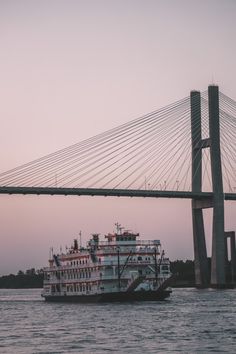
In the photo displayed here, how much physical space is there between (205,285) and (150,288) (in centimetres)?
2848

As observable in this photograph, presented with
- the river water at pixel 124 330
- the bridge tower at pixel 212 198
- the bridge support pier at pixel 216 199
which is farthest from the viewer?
the bridge tower at pixel 212 198

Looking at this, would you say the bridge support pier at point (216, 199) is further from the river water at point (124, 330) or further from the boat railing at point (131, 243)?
the river water at point (124, 330)

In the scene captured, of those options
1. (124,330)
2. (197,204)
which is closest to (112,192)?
(197,204)

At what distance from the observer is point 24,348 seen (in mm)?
35844

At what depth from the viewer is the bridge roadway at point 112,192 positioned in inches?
2963

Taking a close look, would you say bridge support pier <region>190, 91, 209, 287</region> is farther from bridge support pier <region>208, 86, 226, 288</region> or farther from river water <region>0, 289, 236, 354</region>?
river water <region>0, 289, 236, 354</region>

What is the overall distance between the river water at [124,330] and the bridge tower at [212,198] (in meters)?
25.2

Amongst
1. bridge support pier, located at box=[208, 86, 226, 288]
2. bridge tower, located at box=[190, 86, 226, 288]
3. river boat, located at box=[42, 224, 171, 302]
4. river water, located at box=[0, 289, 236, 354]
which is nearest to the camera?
river water, located at box=[0, 289, 236, 354]

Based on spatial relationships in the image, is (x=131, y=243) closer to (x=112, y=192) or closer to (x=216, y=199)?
(x=112, y=192)

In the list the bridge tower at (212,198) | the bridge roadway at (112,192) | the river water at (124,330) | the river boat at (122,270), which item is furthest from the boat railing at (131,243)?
the bridge tower at (212,198)

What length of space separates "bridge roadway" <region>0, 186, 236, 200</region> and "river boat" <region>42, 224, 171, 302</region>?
9.25 m

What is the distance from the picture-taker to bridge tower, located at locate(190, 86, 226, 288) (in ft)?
280

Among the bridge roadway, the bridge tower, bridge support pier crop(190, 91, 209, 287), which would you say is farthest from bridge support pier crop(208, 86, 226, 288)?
bridge support pier crop(190, 91, 209, 287)

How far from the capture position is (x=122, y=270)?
6412cm
